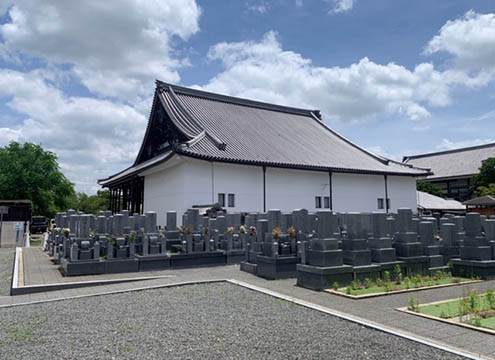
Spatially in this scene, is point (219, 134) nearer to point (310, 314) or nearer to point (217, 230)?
point (217, 230)

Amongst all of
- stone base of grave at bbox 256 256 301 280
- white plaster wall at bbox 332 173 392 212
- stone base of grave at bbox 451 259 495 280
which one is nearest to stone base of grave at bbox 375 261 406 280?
stone base of grave at bbox 451 259 495 280

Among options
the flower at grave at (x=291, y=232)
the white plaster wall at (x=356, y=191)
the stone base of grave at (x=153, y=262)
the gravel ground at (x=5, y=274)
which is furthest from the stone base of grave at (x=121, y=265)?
the white plaster wall at (x=356, y=191)

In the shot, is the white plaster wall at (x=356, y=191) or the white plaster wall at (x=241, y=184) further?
the white plaster wall at (x=356, y=191)

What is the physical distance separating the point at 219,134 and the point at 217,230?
10.2 meters

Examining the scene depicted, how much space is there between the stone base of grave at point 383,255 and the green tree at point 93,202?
164ft

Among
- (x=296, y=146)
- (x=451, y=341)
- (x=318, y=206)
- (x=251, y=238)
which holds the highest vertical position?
(x=296, y=146)

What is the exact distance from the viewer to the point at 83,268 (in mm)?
9953

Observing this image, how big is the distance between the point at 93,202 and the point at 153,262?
51.0 m

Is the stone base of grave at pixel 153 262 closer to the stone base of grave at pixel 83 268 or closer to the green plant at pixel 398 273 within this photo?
the stone base of grave at pixel 83 268

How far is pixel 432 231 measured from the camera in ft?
33.8

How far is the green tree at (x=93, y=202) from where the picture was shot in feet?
182

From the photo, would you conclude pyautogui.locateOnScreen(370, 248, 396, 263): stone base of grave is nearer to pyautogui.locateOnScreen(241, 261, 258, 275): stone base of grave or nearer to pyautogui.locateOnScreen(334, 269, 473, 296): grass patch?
pyautogui.locateOnScreen(334, 269, 473, 296): grass patch

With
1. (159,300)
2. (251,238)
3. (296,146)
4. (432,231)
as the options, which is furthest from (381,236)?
(296,146)

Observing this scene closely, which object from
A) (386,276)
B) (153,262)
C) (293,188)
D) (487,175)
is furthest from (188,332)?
(487,175)
